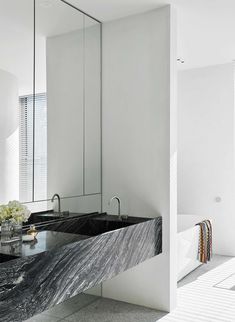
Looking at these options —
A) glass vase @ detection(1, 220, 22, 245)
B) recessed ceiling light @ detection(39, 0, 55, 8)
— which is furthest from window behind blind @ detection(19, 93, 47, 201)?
recessed ceiling light @ detection(39, 0, 55, 8)

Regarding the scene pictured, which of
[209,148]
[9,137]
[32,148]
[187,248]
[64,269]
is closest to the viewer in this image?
[64,269]

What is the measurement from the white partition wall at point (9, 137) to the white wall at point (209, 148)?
3.51 m

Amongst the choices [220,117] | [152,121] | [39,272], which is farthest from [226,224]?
[39,272]

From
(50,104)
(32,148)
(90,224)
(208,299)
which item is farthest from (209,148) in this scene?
(32,148)

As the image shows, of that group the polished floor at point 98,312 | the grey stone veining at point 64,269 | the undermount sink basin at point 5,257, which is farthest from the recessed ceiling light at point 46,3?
the polished floor at point 98,312

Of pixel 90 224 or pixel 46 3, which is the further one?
pixel 90 224

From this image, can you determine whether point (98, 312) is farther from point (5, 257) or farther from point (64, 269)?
point (5, 257)

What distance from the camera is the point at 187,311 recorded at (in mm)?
3480

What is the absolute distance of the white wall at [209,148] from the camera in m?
5.50

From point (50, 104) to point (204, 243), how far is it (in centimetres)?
279

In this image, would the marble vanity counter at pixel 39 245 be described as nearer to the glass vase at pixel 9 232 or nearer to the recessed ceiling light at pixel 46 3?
the glass vase at pixel 9 232

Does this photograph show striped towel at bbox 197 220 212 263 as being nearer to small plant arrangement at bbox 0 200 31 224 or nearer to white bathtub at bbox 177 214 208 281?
white bathtub at bbox 177 214 208 281

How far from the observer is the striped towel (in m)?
4.73

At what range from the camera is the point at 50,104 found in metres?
3.33
